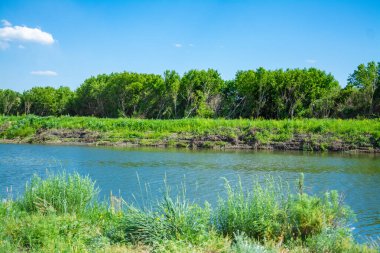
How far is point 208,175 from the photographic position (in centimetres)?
2264

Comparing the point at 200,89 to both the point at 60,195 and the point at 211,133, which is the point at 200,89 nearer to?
the point at 211,133

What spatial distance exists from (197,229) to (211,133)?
123ft

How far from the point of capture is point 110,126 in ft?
165

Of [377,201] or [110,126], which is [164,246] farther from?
[110,126]

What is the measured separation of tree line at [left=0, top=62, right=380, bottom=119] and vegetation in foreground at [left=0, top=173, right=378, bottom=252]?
161ft

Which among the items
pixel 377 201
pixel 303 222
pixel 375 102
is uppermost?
pixel 375 102

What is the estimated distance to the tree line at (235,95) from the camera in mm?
56728

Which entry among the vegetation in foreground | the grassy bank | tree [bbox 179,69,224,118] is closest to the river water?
the vegetation in foreground

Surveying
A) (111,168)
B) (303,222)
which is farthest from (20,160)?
(303,222)

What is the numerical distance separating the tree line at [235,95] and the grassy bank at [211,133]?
10.8m

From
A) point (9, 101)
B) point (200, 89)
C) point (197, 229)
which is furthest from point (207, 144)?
point (9, 101)

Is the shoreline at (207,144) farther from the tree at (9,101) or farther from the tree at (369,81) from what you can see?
the tree at (9,101)

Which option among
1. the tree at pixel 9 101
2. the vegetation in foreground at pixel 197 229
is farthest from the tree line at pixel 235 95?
the vegetation in foreground at pixel 197 229

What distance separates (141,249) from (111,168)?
17497 millimetres
